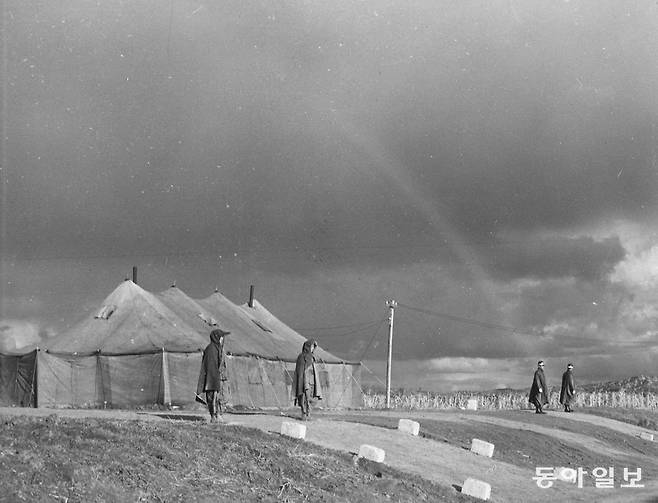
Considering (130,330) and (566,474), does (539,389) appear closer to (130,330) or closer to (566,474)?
(566,474)

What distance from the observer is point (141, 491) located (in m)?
13.6

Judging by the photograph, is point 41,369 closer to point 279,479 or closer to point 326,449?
point 326,449

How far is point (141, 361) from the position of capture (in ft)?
131

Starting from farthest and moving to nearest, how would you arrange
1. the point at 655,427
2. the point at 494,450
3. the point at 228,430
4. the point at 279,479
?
the point at 655,427 < the point at 494,450 < the point at 228,430 < the point at 279,479

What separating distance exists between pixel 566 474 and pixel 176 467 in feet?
43.4

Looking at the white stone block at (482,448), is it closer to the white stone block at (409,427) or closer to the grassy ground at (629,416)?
the white stone block at (409,427)

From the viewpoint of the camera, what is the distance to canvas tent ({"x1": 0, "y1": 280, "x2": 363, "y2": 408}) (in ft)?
129

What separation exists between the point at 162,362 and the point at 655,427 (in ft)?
77.7

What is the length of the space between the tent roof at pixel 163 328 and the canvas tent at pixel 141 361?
43 millimetres

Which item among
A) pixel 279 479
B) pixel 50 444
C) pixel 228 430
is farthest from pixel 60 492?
pixel 228 430

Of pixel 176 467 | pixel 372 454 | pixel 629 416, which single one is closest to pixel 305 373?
pixel 372 454

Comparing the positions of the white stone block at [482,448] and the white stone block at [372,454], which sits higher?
the white stone block at [372,454]

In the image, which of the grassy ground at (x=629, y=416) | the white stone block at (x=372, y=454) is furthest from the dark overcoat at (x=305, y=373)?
the grassy ground at (x=629, y=416)

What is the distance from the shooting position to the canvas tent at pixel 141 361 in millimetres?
39375
